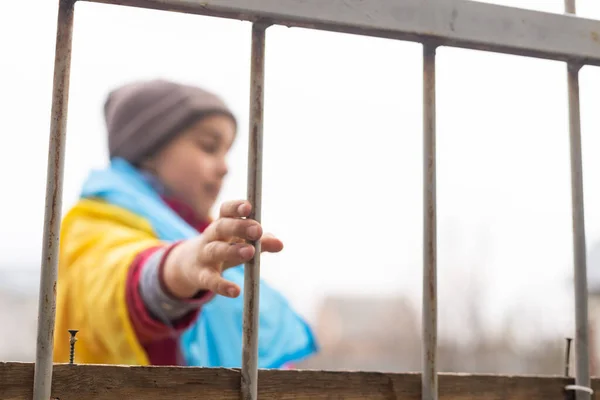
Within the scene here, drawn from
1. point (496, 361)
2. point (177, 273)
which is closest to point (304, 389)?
point (177, 273)

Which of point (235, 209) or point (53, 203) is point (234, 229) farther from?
point (53, 203)

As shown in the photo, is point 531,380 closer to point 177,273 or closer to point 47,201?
point 47,201

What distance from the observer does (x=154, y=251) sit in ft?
4.68

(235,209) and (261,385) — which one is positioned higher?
(235,209)

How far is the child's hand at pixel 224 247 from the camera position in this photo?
58cm

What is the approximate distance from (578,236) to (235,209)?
0.32 meters

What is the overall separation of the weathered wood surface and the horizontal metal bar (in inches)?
11.0

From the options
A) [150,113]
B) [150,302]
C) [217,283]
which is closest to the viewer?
[217,283]

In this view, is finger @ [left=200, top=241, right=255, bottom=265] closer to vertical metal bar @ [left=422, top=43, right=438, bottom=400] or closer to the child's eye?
vertical metal bar @ [left=422, top=43, right=438, bottom=400]

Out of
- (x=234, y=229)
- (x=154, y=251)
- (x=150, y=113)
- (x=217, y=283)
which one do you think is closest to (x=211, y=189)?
(x=150, y=113)

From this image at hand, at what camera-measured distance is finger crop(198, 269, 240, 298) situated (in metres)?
0.72

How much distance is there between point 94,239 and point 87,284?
12 cm

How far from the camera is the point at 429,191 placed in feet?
2.04

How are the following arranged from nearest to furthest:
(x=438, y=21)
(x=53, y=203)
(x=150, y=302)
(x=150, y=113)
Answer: (x=53, y=203) → (x=438, y=21) → (x=150, y=302) → (x=150, y=113)
